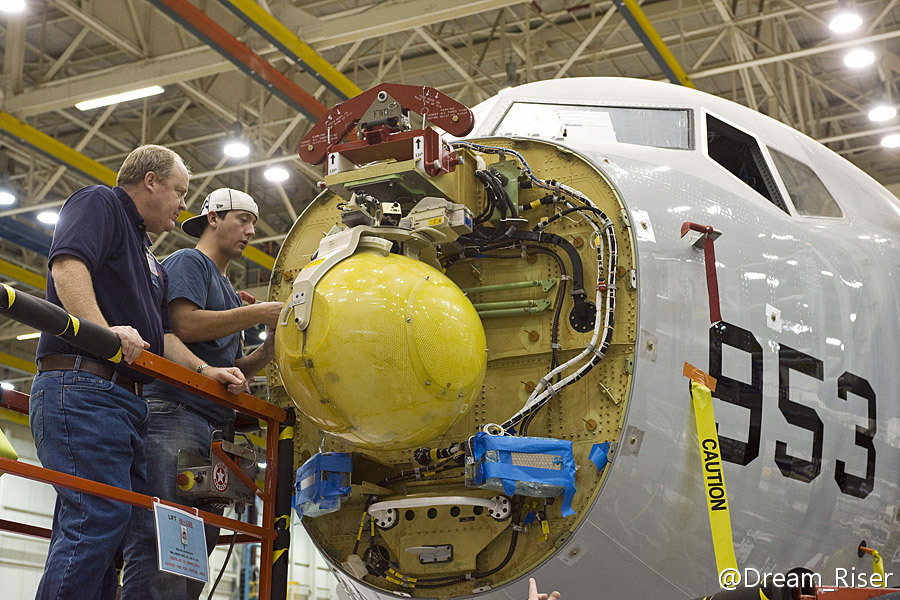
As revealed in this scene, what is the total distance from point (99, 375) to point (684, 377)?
2.81m

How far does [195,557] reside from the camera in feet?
15.1

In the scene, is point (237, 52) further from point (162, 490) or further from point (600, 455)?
point (600, 455)

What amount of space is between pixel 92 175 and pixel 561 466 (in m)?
15.4

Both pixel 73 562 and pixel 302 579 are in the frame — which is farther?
pixel 302 579

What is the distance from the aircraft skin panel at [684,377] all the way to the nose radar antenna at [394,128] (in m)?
0.17

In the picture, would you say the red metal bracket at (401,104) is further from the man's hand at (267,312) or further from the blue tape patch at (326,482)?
the blue tape patch at (326,482)

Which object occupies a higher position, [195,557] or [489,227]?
[489,227]

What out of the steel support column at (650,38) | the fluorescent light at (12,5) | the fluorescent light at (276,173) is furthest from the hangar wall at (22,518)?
the steel support column at (650,38)

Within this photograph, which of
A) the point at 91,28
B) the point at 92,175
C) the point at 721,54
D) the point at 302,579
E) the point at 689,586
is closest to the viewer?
the point at 689,586

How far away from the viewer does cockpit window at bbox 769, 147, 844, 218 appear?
6.25 m

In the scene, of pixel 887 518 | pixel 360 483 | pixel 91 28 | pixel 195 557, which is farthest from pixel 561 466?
pixel 91 28

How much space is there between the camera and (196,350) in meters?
5.80

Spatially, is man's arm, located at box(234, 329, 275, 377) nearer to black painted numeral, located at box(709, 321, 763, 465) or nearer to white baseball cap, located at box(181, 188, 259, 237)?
white baseball cap, located at box(181, 188, 259, 237)

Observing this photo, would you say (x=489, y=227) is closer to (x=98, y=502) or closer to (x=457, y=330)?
(x=457, y=330)
